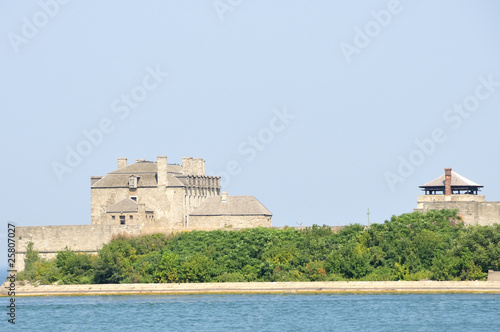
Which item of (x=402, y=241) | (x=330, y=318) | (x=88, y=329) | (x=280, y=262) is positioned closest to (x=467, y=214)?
(x=402, y=241)

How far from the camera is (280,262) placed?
6384 centimetres

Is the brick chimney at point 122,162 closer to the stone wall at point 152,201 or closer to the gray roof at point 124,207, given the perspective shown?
the stone wall at point 152,201

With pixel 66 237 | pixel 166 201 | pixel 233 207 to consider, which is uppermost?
pixel 166 201

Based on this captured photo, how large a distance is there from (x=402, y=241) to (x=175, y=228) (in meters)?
16.5

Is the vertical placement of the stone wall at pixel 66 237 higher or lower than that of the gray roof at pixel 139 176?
lower

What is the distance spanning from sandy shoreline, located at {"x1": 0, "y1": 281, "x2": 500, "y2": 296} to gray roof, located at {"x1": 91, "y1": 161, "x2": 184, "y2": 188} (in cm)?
1089

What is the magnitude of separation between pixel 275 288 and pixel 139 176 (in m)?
16.8

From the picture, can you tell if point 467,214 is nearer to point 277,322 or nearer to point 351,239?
point 351,239

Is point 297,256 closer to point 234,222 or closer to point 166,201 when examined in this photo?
point 234,222

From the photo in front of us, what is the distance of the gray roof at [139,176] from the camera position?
74500 mm

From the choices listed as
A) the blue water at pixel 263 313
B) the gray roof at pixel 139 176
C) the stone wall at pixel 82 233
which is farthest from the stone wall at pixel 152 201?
the blue water at pixel 263 313

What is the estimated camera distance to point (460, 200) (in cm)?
6894

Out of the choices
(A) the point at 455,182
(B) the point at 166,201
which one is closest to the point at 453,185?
(A) the point at 455,182

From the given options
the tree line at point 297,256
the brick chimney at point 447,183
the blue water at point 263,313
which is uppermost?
the brick chimney at point 447,183
